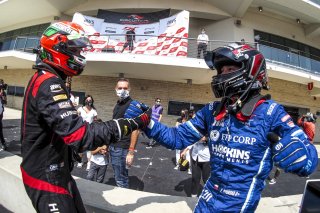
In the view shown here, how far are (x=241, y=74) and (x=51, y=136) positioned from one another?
4.59ft

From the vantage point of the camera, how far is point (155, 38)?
1236 centimetres

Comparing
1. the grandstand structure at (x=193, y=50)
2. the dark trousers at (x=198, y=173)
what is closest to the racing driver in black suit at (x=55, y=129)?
the dark trousers at (x=198, y=173)

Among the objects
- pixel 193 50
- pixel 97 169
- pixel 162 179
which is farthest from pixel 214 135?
pixel 193 50

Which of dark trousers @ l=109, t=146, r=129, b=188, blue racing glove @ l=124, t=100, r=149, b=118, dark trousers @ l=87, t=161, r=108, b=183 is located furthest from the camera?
dark trousers @ l=87, t=161, r=108, b=183

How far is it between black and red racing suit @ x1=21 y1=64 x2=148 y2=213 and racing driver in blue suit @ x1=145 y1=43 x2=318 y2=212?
73 centimetres

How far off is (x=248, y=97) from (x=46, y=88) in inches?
54.8

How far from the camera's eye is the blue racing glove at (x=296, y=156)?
1424 mm

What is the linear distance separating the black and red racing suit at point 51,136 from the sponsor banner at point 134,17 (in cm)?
1233

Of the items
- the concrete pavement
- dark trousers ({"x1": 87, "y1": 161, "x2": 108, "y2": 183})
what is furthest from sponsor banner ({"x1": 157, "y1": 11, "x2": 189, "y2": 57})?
dark trousers ({"x1": 87, "y1": 161, "x2": 108, "y2": 183})

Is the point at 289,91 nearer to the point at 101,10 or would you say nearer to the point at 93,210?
the point at 101,10

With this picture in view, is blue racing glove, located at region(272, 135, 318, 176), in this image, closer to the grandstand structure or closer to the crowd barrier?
the crowd barrier

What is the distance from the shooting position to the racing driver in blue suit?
5.56ft

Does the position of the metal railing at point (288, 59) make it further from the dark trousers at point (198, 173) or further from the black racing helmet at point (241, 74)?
the black racing helmet at point (241, 74)

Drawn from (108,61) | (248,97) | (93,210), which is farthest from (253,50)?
(108,61)
